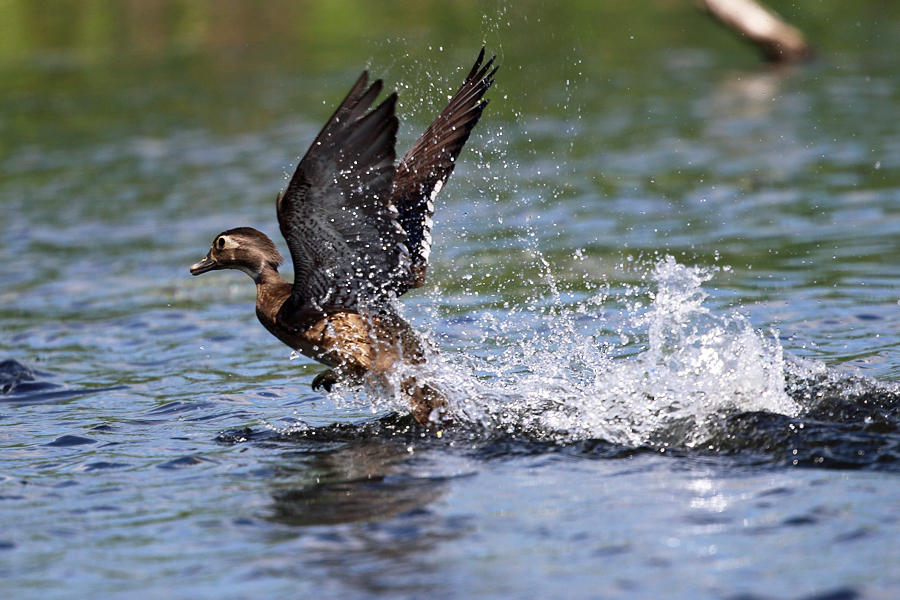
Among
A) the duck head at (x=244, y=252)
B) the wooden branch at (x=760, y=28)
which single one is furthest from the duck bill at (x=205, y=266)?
the wooden branch at (x=760, y=28)

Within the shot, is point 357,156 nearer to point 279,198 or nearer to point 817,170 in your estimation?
point 279,198

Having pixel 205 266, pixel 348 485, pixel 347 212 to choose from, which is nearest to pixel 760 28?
pixel 205 266

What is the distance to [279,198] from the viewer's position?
19.2 ft

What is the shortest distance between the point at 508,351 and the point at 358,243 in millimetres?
1906

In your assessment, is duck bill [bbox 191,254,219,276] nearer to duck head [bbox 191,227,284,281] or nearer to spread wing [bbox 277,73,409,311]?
duck head [bbox 191,227,284,281]

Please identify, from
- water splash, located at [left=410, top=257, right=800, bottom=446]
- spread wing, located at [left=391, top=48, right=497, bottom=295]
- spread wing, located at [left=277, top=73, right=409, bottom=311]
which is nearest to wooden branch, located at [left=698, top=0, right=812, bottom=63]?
water splash, located at [left=410, top=257, right=800, bottom=446]

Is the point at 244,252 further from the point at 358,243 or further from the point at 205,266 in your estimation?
the point at 358,243

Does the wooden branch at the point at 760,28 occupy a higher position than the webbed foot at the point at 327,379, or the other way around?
the wooden branch at the point at 760,28

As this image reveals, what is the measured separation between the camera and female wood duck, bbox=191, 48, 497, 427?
579cm

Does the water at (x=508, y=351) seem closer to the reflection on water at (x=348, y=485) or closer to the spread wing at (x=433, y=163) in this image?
the reflection on water at (x=348, y=485)

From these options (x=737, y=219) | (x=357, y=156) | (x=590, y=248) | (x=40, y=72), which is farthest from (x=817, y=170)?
(x=40, y=72)

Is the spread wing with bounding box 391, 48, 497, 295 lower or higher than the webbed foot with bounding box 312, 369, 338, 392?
higher

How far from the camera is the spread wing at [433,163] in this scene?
7035mm

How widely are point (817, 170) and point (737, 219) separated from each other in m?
1.85
